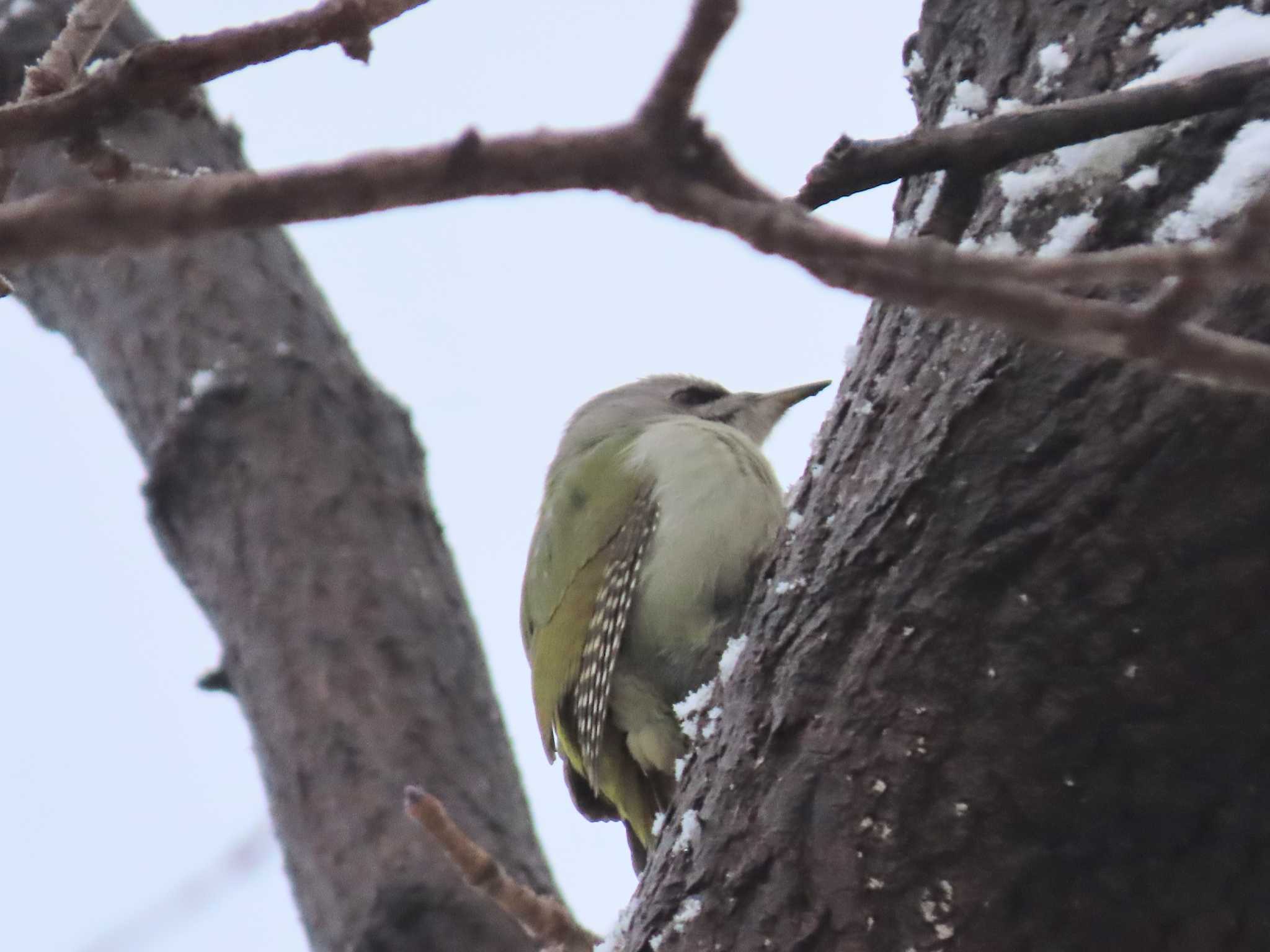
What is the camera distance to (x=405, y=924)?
348 centimetres

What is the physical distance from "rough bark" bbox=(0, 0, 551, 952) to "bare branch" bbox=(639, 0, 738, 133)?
8.96 feet

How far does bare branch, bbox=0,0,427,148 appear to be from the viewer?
1.42 m

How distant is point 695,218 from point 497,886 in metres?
1.86

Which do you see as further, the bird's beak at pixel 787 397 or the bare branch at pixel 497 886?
the bird's beak at pixel 787 397

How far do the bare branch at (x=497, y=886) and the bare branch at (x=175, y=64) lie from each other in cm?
123

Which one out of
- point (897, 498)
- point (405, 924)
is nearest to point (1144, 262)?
point (897, 498)

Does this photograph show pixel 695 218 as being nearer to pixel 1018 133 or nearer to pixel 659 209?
pixel 659 209

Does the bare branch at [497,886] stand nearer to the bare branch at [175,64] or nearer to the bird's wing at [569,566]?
the bare branch at [175,64]

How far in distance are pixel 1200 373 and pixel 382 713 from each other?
287cm

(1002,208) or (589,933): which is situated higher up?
(1002,208)

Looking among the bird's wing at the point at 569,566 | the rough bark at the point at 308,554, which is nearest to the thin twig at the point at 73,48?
the rough bark at the point at 308,554

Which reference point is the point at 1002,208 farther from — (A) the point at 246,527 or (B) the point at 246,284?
(B) the point at 246,284

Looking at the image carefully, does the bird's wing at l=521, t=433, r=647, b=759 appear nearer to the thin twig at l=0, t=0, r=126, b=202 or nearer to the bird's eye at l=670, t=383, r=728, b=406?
the bird's eye at l=670, t=383, r=728, b=406

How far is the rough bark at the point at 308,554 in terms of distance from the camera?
11.9 ft
